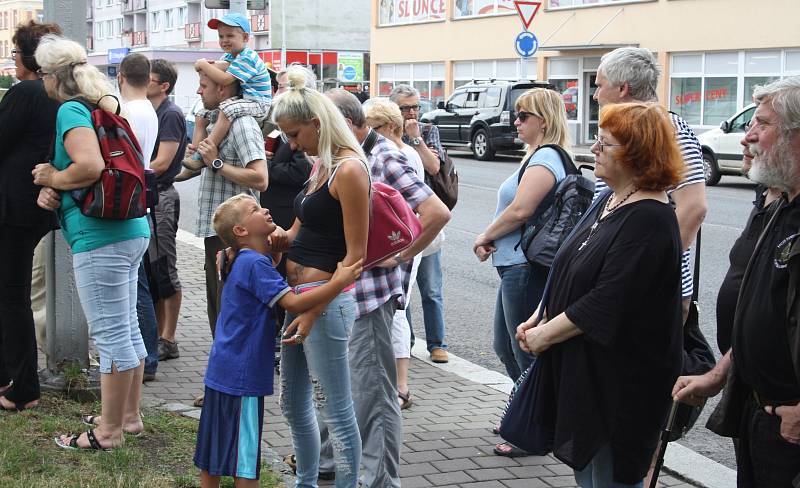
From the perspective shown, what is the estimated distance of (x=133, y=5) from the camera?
82250mm

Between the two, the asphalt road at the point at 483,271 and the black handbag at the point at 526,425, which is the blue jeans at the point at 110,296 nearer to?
the black handbag at the point at 526,425

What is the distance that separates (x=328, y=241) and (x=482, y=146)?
2379cm

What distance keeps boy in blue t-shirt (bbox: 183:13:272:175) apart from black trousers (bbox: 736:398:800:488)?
369 cm

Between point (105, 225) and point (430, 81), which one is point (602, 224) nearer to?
point (105, 225)

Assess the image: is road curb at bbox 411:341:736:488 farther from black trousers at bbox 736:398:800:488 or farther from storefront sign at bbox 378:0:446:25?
storefront sign at bbox 378:0:446:25

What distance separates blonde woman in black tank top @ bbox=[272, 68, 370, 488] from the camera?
387cm

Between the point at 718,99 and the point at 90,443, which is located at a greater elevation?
the point at 718,99

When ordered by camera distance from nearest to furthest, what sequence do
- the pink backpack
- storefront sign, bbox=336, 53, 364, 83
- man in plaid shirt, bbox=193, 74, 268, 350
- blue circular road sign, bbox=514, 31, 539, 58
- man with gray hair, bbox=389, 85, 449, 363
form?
1. the pink backpack
2. man in plaid shirt, bbox=193, 74, 268, 350
3. man with gray hair, bbox=389, 85, 449, 363
4. blue circular road sign, bbox=514, 31, 539, 58
5. storefront sign, bbox=336, 53, 364, 83

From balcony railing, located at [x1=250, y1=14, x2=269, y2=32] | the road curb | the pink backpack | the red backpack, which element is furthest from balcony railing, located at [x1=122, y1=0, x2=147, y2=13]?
the pink backpack

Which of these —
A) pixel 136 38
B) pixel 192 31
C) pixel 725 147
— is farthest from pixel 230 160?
pixel 136 38

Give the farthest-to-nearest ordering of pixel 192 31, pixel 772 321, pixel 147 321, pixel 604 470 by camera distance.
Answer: pixel 192 31 < pixel 147 321 < pixel 604 470 < pixel 772 321

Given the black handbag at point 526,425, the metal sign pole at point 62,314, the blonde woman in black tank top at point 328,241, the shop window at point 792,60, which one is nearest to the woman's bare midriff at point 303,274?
the blonde woman in black tank top at point 328,241

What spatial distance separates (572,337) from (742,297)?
23.0 inches

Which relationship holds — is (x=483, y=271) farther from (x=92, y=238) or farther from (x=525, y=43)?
(x=525, y=43)
